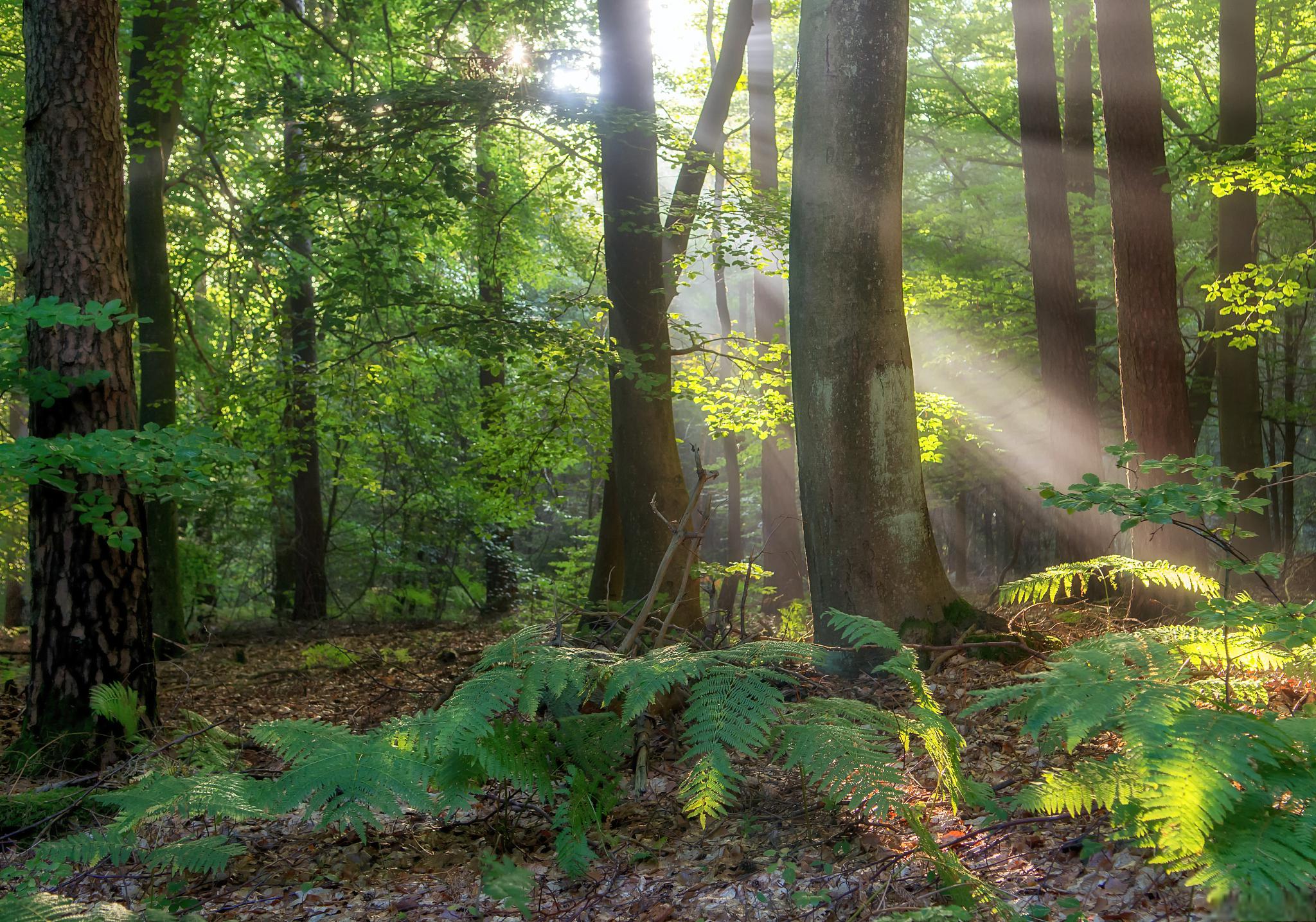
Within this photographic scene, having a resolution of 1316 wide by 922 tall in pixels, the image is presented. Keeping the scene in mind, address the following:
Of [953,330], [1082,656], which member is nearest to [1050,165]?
[953,330]

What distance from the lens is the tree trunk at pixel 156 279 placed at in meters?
9.35

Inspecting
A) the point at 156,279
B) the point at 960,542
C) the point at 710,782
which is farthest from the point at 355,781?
the point at 960,542

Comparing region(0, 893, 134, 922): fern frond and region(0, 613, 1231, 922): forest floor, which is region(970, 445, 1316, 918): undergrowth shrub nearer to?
region(0, 613, 1231, 922): forest floor

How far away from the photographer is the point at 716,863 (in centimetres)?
299

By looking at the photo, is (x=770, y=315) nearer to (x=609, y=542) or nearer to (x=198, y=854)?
(x=609, y=542)

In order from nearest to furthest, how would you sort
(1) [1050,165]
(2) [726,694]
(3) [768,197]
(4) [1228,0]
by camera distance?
(2) [726,694]
(3) [768,197]
(1) [1050,165]
(4) [1228,0]

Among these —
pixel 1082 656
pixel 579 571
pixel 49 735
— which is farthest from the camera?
pixel 579 571

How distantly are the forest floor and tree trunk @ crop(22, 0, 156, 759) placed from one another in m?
1.70

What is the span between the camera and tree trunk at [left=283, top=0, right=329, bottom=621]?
8602 millimetres

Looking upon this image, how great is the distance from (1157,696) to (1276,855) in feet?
1.48

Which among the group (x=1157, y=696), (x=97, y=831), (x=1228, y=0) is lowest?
(x=97, y=831)

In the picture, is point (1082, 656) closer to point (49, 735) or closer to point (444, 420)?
point (49, 735)

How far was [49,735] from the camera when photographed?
4.91 m

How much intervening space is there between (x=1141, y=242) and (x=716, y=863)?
704 centimetres
